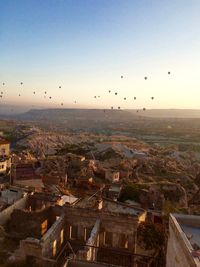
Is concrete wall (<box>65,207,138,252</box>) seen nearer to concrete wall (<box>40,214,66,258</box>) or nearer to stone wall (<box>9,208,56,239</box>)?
concrete wall (<box>40,214,66,258</box>)

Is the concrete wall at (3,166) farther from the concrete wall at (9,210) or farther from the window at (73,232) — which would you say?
the window at (73,232)

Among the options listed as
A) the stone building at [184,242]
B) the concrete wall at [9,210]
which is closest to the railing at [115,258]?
the concrete wall at [9,210]

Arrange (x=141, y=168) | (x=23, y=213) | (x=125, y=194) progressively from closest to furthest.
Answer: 1. (x=23, y=213)
2. (x=125, y=194)
3. (x=141, y=168)

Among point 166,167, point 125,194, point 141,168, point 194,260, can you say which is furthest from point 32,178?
point 166,167

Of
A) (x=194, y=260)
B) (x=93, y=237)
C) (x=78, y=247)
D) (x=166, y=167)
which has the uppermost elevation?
(x=194, y=260)

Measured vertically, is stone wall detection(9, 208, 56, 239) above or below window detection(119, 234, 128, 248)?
above

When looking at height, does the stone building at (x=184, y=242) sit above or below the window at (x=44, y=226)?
above

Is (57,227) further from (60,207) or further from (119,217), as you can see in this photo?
(119,217)

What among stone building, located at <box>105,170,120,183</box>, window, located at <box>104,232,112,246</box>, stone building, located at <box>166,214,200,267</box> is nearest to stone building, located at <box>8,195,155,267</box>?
window, located at <box>104,232,112,246</box>

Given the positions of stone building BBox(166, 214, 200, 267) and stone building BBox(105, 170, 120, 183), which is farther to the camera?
stone building BBox(105, 170, 120, 183)
